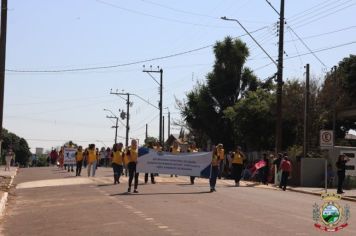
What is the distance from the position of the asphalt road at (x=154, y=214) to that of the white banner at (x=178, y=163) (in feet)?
12.6

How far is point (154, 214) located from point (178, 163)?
12.3m

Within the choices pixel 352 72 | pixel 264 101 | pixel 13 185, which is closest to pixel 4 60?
pixel 13 185

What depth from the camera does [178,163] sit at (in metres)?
27.0

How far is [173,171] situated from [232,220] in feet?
43.9

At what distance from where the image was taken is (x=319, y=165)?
105 ft

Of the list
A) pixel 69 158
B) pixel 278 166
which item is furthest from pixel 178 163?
pixel 69 158

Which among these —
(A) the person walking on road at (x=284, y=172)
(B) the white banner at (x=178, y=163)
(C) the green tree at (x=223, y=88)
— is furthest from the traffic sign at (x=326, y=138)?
(C) the green tree at (x=223, y=88)

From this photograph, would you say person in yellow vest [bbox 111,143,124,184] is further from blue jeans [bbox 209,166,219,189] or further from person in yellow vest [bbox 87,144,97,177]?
person in yellow vest [bbox 87,144,97,177]

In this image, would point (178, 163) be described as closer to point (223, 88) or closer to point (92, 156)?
point (92, 156)

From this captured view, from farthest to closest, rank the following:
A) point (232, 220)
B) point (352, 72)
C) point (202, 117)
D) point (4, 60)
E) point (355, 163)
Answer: point (352, 72) < point (202, 117) < point (355, 163) < point (4, 60) < point (232, 220)

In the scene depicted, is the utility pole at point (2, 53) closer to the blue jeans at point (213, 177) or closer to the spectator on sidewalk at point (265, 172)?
the blue jeans at point (213, 177)

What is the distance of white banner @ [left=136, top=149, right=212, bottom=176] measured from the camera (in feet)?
86.0

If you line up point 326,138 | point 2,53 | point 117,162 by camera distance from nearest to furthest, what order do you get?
point 326,138 → point 2,53 → point 117,162

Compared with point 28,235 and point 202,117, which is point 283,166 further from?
point 202,117
